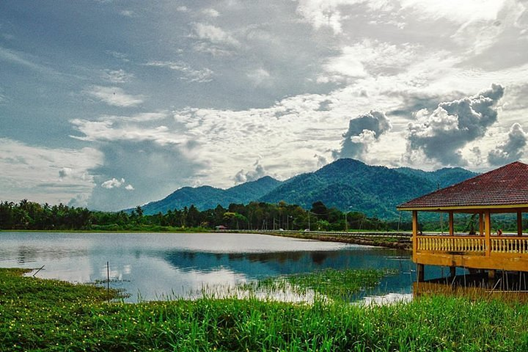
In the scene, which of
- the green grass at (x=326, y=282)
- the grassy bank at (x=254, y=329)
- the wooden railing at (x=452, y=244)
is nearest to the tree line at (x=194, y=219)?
the green grass at (x=326, y=282)

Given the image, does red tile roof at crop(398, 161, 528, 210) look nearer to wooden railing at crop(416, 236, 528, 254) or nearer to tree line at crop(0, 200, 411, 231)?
wooden railing at crop(416, 236, 528, 254)

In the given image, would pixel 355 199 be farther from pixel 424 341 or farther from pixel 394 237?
pixel 424 341

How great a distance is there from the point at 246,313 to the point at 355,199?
165795mm

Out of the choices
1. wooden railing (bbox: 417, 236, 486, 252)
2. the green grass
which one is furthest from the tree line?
wooden railing (bbox: 417, 236, 486, 252)

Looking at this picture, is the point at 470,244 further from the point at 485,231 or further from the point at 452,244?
the point at 485,231

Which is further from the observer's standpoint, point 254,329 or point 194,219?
point 194,219

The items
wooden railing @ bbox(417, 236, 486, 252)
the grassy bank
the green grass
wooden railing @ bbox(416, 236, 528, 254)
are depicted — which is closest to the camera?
the grassy bank

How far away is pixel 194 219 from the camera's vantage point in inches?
4619

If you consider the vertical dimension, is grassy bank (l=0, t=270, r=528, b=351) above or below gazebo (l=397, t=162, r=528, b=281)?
below

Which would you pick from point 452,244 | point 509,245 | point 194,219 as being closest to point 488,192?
point 509,245

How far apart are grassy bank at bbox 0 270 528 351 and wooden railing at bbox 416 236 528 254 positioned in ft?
22.3

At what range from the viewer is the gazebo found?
51.1 feet

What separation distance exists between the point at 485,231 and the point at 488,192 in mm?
1462

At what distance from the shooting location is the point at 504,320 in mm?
9461
